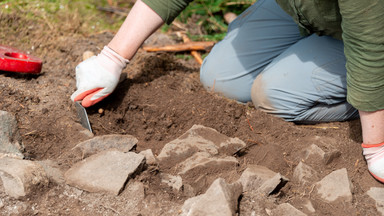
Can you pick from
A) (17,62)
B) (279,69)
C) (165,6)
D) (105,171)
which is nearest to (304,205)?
(105,171)

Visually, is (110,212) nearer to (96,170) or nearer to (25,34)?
(96,170)

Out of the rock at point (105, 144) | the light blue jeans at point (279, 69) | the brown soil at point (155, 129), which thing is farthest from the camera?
the light blue jeans at point (279, 69)

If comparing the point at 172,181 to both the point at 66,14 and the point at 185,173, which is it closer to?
the point at 185,173

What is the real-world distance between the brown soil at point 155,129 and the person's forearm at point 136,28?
11.5 inches

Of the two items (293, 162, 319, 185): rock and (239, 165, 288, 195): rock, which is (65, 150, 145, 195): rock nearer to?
(239, 165, 288, 195): rock

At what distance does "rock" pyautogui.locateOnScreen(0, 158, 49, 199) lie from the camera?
61.3 inches

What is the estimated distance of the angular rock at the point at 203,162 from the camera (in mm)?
1799

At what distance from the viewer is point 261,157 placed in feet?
6.64

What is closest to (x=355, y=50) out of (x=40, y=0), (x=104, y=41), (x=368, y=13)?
(x=368, y=13)

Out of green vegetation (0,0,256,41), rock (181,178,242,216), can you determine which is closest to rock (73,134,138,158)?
rock (181,178,242,216)

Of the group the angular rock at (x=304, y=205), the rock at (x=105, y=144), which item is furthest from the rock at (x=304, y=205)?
the rock at (x=105, y=144)

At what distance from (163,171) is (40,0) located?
242 cm

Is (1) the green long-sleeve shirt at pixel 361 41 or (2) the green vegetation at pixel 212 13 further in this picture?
(2) the green vegetation at pixel 212 13

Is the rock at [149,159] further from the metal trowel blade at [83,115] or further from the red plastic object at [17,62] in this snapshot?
the red plastic object at [17,62]
